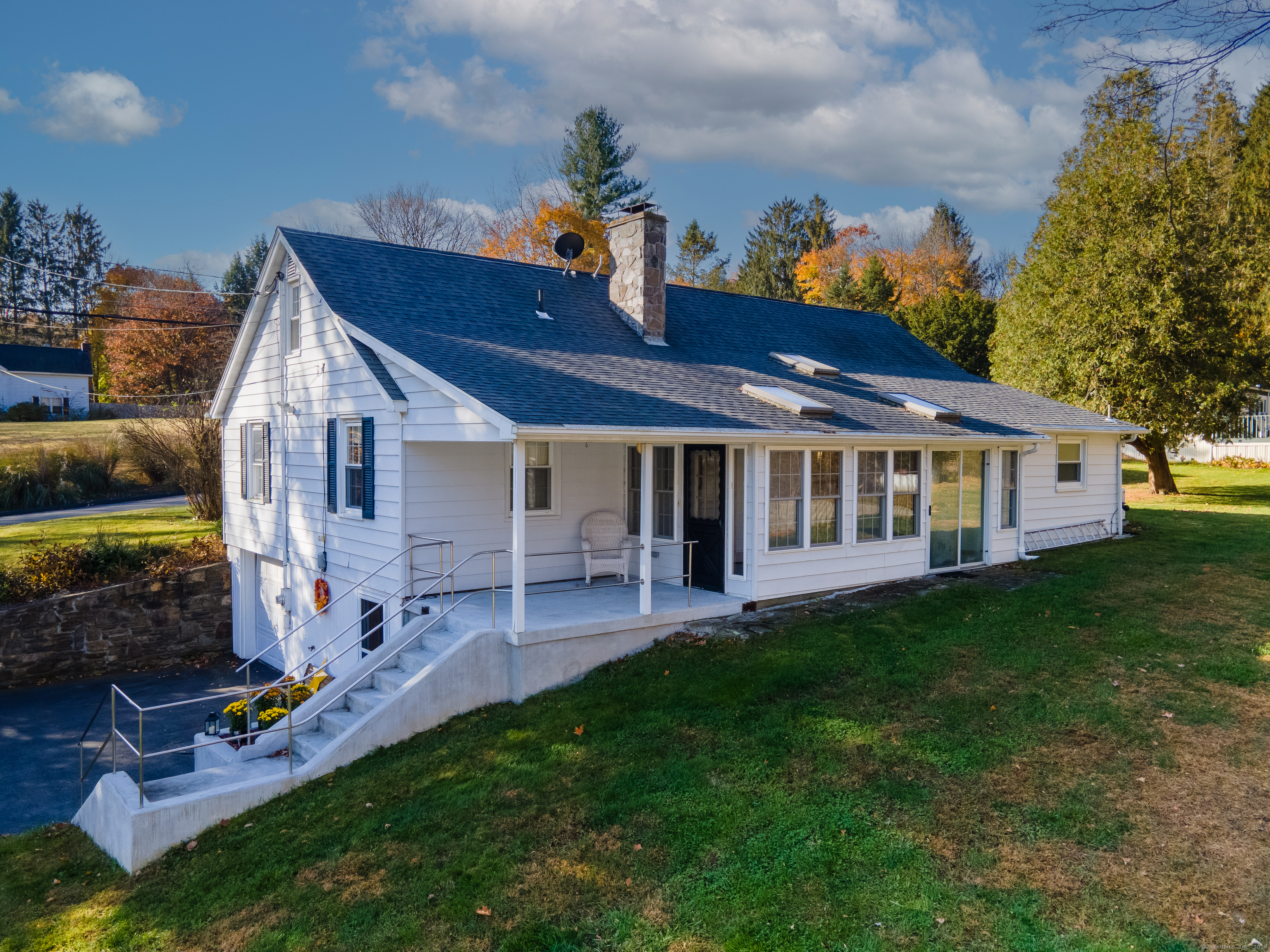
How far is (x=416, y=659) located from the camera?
30.3 feet

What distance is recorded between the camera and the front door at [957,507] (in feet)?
42.4

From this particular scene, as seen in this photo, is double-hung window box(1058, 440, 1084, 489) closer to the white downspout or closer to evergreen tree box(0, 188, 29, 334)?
the white downspout

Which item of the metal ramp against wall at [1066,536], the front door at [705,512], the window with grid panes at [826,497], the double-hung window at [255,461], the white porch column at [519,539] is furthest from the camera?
the metal ramp against wall at [1066,536]

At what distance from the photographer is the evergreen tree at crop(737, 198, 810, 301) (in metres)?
50.8

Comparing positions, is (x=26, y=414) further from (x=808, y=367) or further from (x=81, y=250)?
(x=808, y=367)

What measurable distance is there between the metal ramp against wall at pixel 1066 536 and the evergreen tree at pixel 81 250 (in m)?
67.3

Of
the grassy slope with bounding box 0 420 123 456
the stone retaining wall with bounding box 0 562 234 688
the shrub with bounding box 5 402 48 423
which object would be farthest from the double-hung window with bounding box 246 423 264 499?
the shrub with bounding box 5 402 48 423

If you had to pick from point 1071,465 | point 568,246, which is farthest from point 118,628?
point 1071,465

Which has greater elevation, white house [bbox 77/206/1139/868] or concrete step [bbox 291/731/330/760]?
white house [bbox 77/206/1139/868]

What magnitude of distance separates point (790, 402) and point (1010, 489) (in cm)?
592

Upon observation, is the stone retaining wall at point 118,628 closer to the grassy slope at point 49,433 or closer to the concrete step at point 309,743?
the concrete step at point 309,743

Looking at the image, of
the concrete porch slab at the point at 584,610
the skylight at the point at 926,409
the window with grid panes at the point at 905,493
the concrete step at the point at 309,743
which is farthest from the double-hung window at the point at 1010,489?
the concrete step at the point at 309,743

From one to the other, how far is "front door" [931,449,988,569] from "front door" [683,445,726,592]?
406 centimetres

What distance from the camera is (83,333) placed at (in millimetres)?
57312
